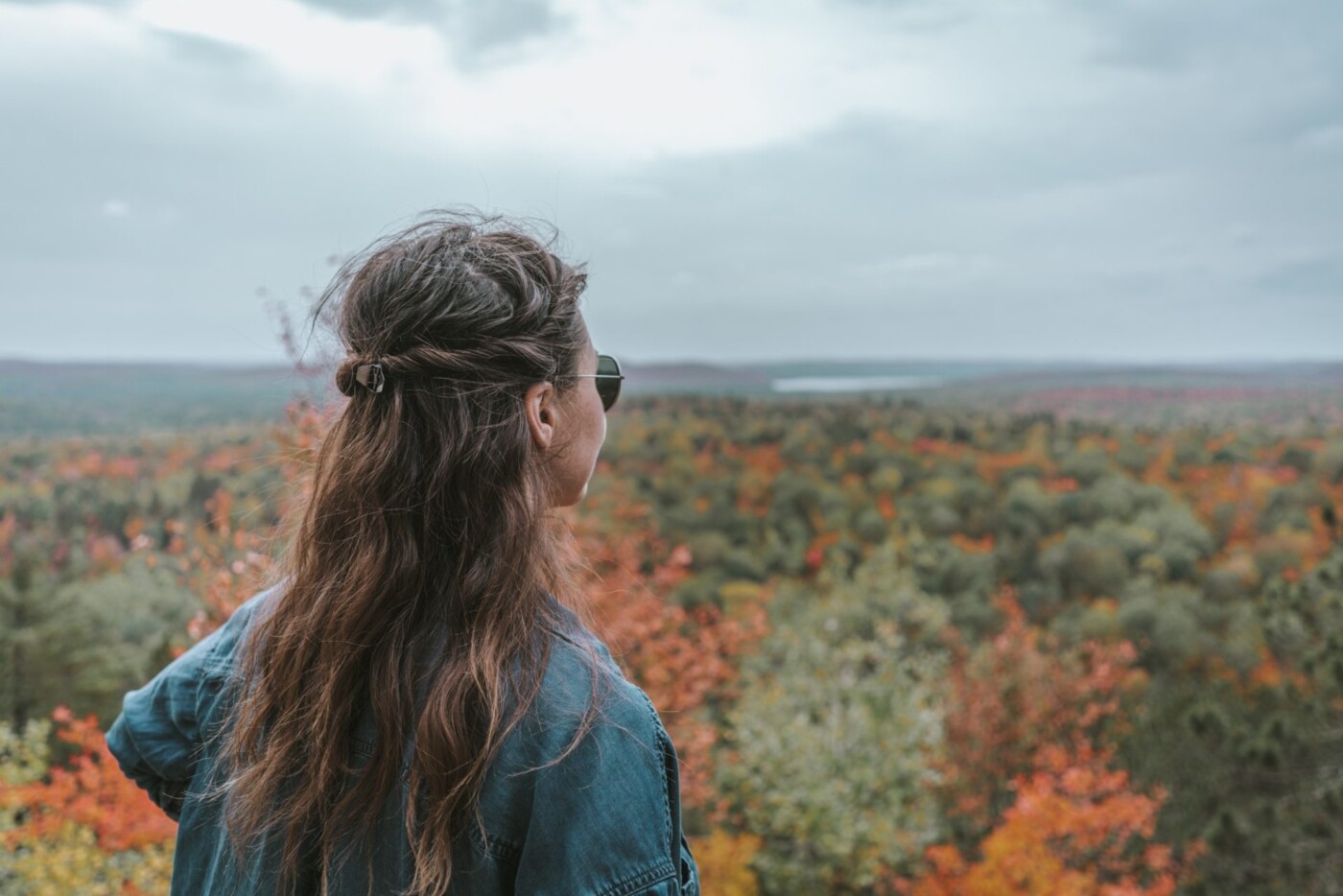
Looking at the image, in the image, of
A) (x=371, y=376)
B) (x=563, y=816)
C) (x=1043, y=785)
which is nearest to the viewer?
(x=563, y=816)

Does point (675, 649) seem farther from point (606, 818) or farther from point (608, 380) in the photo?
point (606, 818)

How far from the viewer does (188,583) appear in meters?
5.02

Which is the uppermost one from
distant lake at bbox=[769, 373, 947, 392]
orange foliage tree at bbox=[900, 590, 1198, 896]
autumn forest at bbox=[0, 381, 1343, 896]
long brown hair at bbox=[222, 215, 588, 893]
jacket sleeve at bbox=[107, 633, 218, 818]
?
distant lake at bbox=[769, 373, 947, 392]

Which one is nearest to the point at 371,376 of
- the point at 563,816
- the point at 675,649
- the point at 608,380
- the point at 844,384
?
the point at 608,380

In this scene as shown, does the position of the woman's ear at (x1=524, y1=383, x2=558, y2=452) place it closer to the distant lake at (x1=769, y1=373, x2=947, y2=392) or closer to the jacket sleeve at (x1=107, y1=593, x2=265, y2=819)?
the jacket sleeve at (x1=107, y1=593, x2=265, y2=819)

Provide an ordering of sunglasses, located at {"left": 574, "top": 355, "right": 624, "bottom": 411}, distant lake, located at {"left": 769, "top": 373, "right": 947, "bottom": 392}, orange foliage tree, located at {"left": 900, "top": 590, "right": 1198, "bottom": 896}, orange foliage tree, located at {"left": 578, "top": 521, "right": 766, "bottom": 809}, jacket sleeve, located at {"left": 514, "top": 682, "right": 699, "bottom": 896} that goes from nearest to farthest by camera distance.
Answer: jacket sleeve, located at {"left": 514, "top": 682, "right": 699, "bottom": 896} → sunglasses, located at {"left": 574, "top": 355, "right": 624, "bottom": 411} → orange foliage tree, located at {"left": 578, "top": 521, "right": 766, "bottom": 809} → orange foliage tree, located at {"left": 900, "top": 590, "right": 1198, "bottom": 896} → distant lake, located at {"left": 769, "top": 373, "right": 947, "bottom": 392}

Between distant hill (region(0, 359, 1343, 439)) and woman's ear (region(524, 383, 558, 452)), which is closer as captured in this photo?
woman's ear (region(524, 383, 558, 452))

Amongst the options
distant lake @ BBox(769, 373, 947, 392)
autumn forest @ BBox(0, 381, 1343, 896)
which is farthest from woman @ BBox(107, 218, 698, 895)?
distant lake @ BBox(769, 373, 947, 392)

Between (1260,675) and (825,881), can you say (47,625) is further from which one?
(1260,675)

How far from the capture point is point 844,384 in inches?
1113

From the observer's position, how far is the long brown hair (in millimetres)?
779

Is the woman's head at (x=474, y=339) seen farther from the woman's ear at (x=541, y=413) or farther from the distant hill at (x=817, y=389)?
the distant hill at (x=817, y=389)

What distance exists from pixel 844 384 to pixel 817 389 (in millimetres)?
1410

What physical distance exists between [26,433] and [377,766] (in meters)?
5.49
